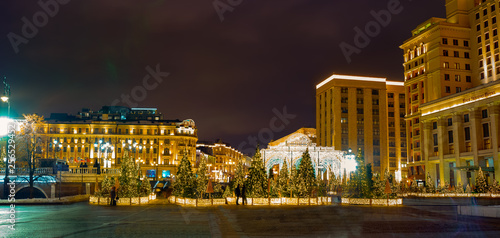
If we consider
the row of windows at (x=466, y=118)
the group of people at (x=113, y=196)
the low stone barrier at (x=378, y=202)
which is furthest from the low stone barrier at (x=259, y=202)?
the row of windows at (x=466, y=118)

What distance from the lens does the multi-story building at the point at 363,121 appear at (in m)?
119

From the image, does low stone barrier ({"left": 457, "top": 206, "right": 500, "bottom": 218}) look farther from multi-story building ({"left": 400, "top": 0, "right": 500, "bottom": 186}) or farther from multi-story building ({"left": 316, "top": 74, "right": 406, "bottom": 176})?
multi-story building ({"left": 316, "top": 74, "right": 406, "bottom": 176})

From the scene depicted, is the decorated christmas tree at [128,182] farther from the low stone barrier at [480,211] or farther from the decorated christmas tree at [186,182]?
the low stone barrier at [480,211]

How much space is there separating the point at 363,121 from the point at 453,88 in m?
35.4

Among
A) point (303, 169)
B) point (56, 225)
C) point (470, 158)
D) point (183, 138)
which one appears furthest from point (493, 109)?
point (183, 138)

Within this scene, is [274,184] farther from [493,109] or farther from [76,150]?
A: [76,150]

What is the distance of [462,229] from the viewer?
1741 centimetres

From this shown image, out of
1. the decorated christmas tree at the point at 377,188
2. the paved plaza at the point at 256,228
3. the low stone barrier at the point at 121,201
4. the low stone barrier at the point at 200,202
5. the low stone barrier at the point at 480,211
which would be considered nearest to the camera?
the paved plaza at the point at 256,228

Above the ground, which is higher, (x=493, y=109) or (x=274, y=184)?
(x=493, y=109)

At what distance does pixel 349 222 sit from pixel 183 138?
10289 cm

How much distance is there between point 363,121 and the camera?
4739 inches

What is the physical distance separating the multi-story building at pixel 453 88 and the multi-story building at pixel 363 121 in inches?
850

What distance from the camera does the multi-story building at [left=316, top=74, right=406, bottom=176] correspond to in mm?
118750

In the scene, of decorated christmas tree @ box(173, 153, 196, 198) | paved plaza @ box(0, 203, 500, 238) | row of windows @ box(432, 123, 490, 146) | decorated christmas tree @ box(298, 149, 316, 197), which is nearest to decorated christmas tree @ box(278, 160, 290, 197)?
decorated christmas tree @ box(298, 149, 316, 197)
